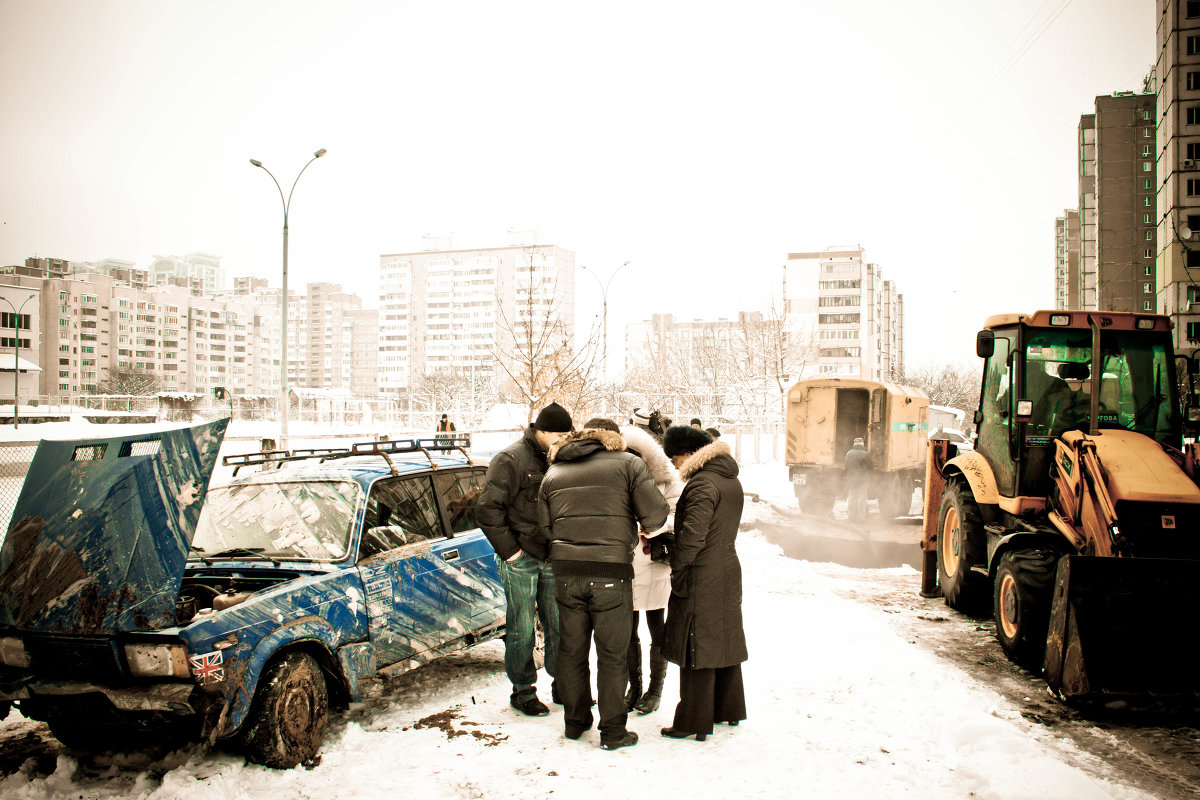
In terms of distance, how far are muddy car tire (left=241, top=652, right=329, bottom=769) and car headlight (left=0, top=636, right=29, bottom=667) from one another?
1.20m

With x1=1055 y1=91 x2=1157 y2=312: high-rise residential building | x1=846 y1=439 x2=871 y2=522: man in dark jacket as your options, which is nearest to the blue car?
x1=846 y1=439 x2=871 y2=522: man in dark jacket

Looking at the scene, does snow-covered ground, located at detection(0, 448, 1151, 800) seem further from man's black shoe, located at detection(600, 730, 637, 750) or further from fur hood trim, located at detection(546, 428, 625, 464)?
fur hood trim, located at detection(546, 428, 625, 464)

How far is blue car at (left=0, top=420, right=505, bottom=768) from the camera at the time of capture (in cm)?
384

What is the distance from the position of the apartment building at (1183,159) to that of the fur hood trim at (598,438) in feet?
221

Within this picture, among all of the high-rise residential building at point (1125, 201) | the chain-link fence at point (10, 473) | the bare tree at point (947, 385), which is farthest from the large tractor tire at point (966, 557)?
the high-rise residential building at point (1125, 201)

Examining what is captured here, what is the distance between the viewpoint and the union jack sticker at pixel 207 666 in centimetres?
377

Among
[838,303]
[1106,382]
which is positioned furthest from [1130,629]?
[838,303]

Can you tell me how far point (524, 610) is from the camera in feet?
16.6

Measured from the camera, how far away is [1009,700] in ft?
19.2

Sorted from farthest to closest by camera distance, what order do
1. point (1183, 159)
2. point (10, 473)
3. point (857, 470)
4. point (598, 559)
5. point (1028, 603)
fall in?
point (1183, 159) < point (10, 473) < point (857, 470) < point (1028, 603) < point (598, 559)

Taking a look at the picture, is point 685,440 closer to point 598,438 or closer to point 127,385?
point 598,438

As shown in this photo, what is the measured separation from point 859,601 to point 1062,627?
3.80 meters

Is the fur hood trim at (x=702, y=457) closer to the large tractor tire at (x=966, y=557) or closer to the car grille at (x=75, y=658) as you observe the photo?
the car grille at (x=75, y=658)

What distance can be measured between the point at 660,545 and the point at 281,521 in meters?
2.54
